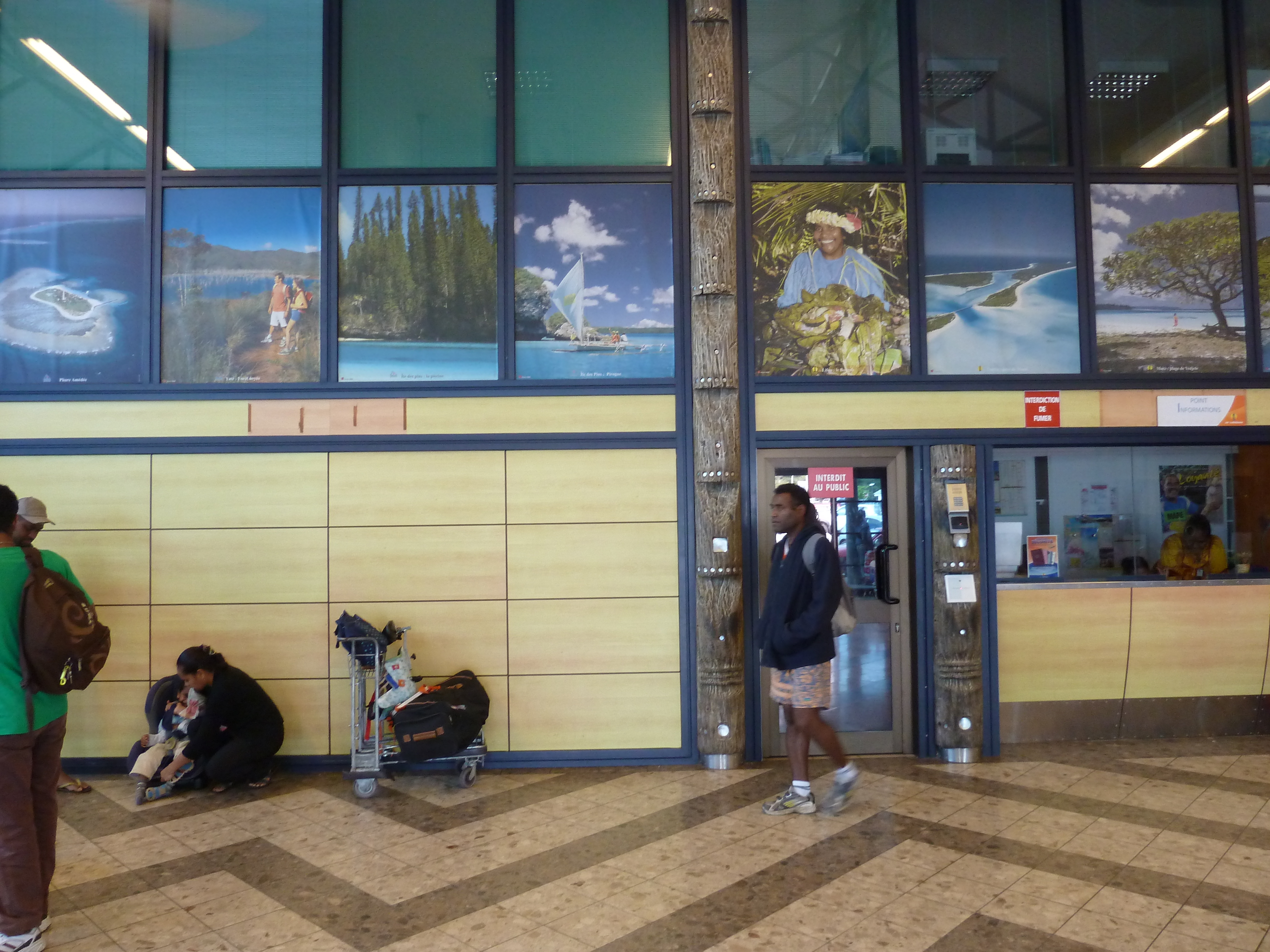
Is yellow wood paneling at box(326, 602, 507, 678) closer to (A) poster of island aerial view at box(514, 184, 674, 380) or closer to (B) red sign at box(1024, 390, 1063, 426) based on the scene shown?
(A) poster of island aerial view at box(514, 184, 674, 380)

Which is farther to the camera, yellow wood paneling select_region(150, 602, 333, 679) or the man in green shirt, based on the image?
yellow wood paneling select_region(150, 602, 333, 679)

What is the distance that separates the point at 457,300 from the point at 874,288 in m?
2.77

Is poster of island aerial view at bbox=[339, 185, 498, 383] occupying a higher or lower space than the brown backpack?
higher

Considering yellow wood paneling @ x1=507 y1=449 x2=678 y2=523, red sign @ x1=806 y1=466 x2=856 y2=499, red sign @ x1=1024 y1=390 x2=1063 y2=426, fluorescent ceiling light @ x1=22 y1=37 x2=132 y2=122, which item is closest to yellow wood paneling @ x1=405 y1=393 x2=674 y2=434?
yellow wood paneling @ x1=507 y1=449 x2=678 y2=523

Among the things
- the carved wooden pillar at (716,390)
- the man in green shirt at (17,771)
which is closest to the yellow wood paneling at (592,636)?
the carved wooden pillar at (716,390)

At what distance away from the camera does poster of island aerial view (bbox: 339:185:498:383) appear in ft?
17.9

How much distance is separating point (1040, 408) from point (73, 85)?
681cm

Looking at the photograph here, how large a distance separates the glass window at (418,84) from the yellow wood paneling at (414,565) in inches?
96.3

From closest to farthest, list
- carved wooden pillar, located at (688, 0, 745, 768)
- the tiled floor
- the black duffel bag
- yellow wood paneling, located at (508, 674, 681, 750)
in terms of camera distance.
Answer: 1. the tiled floor
2. the black duffel bag
3. carved wooden pillar, located at (688, 0, 745, 768)
4. yellow wood paneling, located at (508, 674, 681, 750)

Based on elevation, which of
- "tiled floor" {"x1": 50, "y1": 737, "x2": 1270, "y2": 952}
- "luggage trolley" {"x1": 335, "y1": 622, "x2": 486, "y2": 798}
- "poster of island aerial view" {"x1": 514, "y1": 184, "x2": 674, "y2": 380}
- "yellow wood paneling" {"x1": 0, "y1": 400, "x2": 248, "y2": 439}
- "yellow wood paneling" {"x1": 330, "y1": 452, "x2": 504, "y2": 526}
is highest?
"poster of island aerial view" {"x1": 514, "y1": 184, "x2": 674, "y2": 380}

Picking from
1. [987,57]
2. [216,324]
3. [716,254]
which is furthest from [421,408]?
[987,57]

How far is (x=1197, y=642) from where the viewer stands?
18.6ft

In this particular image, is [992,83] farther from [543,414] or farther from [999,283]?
[543,414]

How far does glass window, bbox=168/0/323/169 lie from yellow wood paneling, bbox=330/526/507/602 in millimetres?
2548
